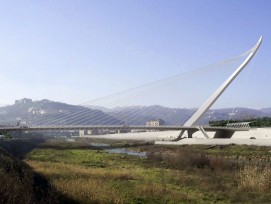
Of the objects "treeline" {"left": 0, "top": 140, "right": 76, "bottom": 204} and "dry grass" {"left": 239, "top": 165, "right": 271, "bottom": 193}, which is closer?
"treeline" {"left": 0, "top": 140, "right": 76, "bottom": 204}

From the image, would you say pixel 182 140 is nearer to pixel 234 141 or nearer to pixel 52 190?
pixel 234 141

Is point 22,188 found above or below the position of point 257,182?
above

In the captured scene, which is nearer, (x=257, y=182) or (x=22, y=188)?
(x=22, y=188)

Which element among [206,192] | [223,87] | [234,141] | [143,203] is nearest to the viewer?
[143,203]

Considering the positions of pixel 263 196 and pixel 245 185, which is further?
pixel 245 185

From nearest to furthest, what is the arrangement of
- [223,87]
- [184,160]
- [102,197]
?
1. [102,197]
2. [184,160]
3. [223,87]

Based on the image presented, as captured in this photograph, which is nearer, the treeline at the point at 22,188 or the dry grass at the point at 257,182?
the treeline at the point at 22,188

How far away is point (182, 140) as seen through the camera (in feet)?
211

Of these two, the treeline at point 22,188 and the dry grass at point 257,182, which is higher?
the treeline at point 22,188

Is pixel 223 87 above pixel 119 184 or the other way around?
above

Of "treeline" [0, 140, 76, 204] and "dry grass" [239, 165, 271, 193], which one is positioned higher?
"treeline" [0, 140, 76, 204]

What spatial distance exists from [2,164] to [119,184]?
6987 mm

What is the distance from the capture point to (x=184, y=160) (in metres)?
28.6

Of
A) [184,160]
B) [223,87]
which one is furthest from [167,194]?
[223,87]
